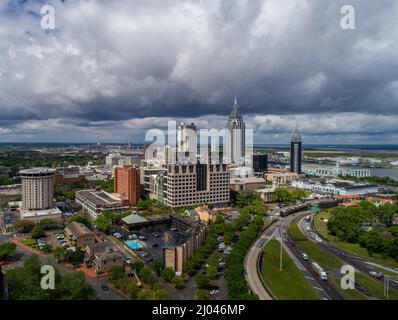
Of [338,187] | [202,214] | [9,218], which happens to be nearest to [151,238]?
[202,214]

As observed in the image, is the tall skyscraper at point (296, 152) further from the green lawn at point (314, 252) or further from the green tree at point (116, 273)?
the green tree at point (116, 273)

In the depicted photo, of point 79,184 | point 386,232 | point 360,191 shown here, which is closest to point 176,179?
point 386,232

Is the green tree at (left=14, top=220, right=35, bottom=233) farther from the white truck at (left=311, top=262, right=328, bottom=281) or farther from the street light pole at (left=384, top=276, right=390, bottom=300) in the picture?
the street light pole at (left=384, top=276, right=390, bottom=300)

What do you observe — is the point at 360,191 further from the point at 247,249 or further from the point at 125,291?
the point at 125,291

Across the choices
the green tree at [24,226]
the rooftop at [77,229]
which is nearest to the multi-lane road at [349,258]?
the rooftop at [77,229]

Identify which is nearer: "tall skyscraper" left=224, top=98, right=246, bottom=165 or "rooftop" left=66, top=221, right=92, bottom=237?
"rooftop" left=66, top=221, right=92, bottom=237


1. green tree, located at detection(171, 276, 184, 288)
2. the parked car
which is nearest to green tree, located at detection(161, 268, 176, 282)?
green tree, located at detection(171, 276, 184, 288)
